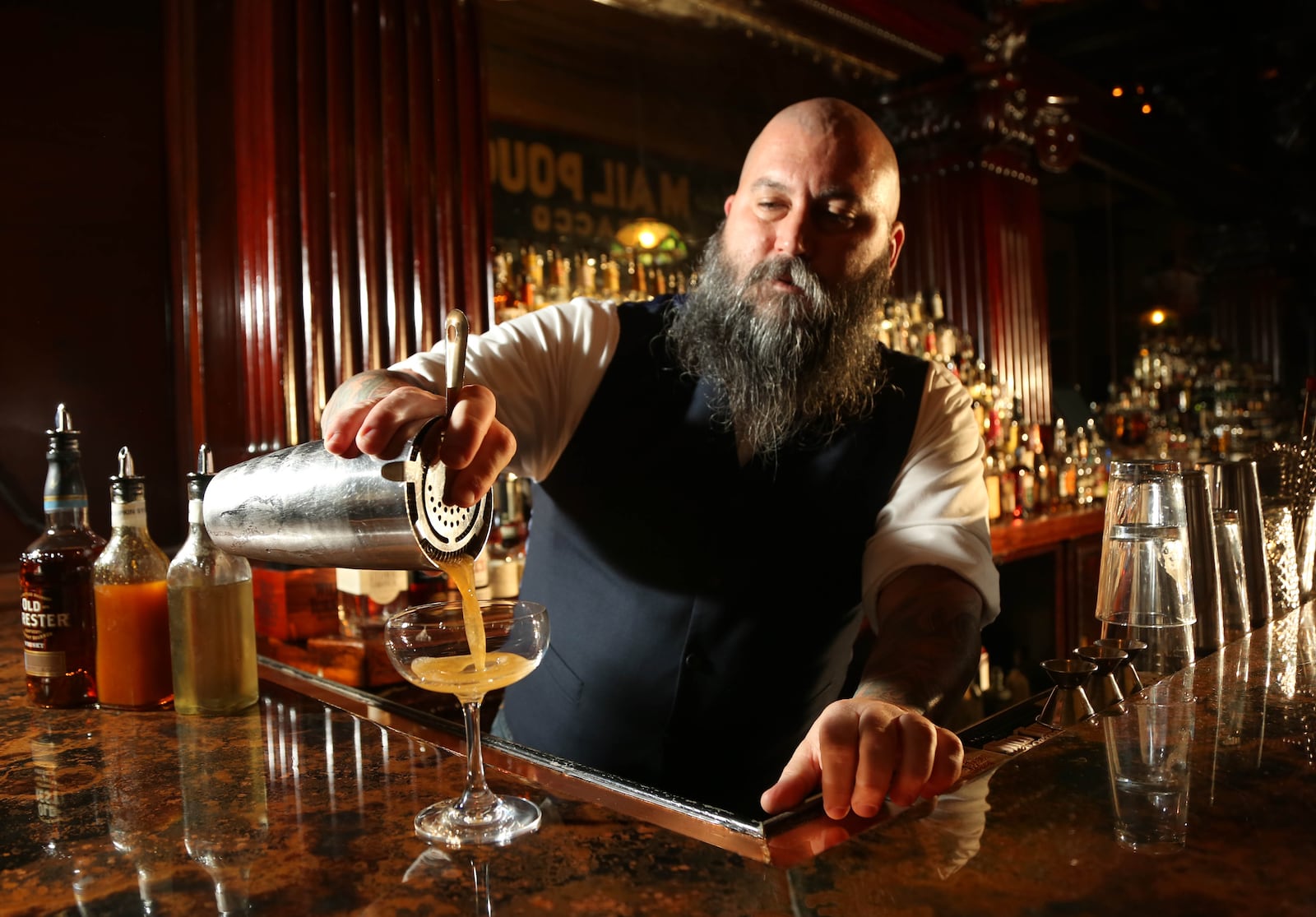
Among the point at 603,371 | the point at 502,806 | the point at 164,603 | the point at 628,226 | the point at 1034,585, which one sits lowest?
the point at 1034,585

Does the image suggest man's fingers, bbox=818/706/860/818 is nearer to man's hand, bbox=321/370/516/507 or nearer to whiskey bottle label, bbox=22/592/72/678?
man's hand, bbox=321/370/516/507

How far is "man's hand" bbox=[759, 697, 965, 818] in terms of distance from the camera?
0.90m

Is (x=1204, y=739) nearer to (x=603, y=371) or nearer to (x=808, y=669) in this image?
(x=808, y=669)

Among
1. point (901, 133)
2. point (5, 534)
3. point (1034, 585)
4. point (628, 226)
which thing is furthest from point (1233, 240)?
point (5, 534)

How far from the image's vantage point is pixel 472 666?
0.93 m

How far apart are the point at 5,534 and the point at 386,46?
1.48 meters

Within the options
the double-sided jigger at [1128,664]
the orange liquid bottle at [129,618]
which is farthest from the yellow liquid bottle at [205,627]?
the double-sided jigger at [1128,664]

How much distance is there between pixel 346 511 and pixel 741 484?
0.84 meters

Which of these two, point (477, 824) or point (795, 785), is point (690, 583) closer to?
point (795, 785)

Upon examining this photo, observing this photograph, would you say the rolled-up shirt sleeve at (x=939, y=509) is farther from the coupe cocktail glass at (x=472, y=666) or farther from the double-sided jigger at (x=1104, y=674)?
the coupe cocktail glass at (x=472, y=666)

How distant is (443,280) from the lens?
2.66 metres

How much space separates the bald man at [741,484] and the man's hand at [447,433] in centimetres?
49

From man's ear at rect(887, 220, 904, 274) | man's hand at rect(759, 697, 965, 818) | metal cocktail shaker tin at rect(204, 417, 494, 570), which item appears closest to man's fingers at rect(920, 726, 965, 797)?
man's hand at rect(759, 697, 965, 818)

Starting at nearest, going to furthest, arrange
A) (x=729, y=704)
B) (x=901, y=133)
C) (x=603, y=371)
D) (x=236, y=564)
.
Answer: (x=236, y=564)
(x=729, y=704)
(x=603, y=371)
(x=901, y=133)
